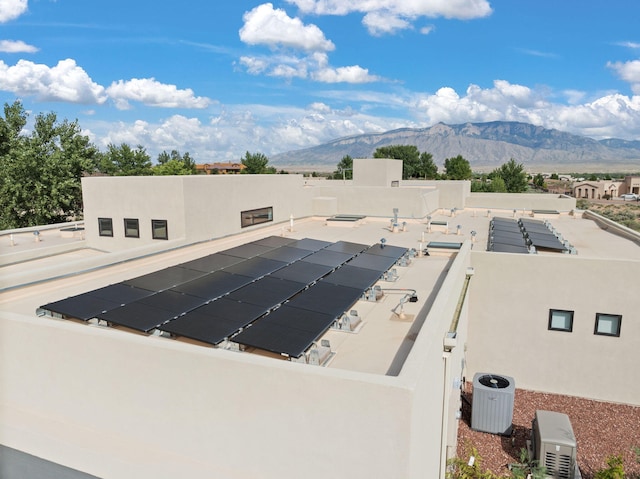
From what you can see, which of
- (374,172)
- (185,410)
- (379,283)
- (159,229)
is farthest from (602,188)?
(185,410)

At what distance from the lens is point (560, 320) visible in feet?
54.2

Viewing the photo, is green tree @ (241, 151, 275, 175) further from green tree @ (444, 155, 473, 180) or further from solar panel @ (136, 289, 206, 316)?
solar panel @ (136, 289, 206, 316)

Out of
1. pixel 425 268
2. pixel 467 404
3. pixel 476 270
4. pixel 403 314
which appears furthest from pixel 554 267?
pixel 403 314

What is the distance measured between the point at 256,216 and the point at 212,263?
803 centimetres

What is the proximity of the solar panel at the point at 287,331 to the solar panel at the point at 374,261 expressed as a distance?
4.88 metres

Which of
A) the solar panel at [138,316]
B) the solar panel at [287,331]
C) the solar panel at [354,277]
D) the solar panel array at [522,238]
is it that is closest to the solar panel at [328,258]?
the solar panel at [354,277]

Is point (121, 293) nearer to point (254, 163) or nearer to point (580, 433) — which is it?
point (580, 433)

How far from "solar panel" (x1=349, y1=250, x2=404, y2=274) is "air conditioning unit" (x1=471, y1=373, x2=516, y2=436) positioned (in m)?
4.79

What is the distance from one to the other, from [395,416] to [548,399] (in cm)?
1290

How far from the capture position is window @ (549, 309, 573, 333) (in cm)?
1642

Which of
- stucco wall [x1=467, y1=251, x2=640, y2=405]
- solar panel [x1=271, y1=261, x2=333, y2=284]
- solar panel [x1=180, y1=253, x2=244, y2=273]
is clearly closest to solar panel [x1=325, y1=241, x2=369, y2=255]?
solar panel [x1=271, y1=261, x2=333, y2=284]

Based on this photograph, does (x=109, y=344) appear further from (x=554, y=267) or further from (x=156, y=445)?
(x=554, y=267)

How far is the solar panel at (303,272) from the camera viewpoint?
1284cm

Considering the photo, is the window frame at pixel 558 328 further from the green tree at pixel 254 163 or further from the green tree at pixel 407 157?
the green tree at pixel 407 157
